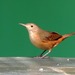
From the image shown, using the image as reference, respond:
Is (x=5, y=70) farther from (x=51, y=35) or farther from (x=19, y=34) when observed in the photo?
(x=19, y=34)

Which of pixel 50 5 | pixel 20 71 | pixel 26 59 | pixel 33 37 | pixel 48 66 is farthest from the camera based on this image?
pixel 50 5

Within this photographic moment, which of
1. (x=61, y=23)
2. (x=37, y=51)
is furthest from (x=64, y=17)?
(x=37, y=51)

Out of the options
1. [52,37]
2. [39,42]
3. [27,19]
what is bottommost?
[39,42]

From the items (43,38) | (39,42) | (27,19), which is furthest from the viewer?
(27,19)

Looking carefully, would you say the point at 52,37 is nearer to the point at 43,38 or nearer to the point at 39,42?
the point at 43,38

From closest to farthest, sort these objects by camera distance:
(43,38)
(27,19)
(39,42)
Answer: (39,42) → (43,38) → (27,19)


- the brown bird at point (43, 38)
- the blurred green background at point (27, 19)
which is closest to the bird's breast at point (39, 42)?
the brown bird at point (43, 38)

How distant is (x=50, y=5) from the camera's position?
7738 mm

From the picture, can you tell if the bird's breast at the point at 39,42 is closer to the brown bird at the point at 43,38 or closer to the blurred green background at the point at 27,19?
the brown bird at the point at 43,38

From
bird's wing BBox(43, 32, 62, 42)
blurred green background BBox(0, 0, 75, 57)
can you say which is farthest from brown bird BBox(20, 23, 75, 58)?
blurred green background BBox(0, 0, 75, 57)

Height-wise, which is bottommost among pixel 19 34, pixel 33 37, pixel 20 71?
pixel 20 71

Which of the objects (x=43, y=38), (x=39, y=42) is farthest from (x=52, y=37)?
(x=39, y=42)

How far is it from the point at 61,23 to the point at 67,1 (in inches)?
14.8

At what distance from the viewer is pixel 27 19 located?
7676 millimetres
